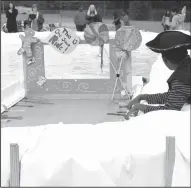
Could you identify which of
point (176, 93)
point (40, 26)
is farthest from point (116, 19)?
point (176, 93)

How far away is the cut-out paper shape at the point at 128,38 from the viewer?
224 inches

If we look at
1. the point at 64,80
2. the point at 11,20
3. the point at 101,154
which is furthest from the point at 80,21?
the point at 101,154

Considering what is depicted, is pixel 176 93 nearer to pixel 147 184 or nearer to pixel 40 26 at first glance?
pixel 147 184

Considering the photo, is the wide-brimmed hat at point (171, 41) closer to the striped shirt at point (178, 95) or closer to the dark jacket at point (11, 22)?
the striped shirt at point (178, 95)

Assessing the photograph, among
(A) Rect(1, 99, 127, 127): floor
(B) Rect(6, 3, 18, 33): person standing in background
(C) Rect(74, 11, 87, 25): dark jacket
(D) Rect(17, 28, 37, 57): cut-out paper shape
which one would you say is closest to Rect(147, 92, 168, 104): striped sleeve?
(A) Rect(1, 99, 127, 127): floor

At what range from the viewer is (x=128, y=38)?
19.0ft

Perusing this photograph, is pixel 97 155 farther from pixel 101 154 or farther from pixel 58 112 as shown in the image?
pixel 58 112

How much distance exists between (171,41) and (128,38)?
4.15 m

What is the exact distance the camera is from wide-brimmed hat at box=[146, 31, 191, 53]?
5.46ft

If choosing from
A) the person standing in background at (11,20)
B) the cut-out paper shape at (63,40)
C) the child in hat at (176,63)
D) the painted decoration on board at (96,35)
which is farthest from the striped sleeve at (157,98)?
the person standing in background at (11,20)

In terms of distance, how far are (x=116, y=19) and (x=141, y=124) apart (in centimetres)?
1109

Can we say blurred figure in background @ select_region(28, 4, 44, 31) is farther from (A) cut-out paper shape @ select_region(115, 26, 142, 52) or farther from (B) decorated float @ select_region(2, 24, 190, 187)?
(B) decorated float @ select_region(2, 24, 190, 187)

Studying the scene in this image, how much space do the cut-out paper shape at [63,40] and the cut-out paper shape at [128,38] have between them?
639mm

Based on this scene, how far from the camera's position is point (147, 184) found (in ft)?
4.45
